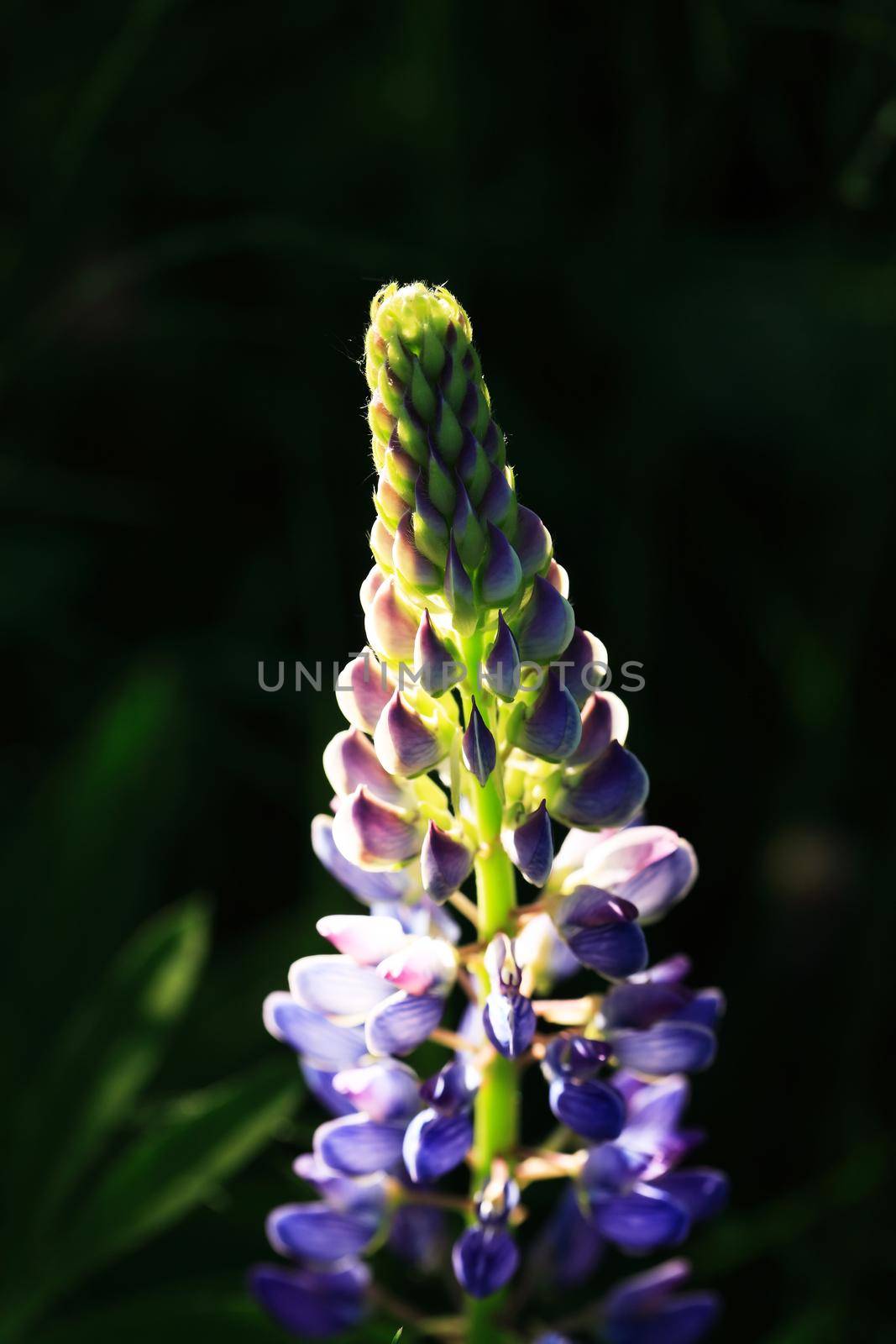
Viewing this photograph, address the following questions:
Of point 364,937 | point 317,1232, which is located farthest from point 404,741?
point 317,1232

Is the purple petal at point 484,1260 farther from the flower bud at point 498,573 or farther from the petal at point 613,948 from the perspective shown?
the flower bud at point 498,573

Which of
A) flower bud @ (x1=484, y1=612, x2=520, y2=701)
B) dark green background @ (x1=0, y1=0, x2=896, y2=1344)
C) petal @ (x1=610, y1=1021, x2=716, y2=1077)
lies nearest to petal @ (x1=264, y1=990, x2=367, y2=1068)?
petal @ (x1=610, y1=1021, x2=716, y2=1077)

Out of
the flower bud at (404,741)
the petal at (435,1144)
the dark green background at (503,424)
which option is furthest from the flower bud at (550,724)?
the dark green background at (503,424)

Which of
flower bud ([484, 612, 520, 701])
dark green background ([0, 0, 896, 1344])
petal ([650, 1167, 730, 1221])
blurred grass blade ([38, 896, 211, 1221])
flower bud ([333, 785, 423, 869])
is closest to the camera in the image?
flower bud ([484, 612, 520, 701])

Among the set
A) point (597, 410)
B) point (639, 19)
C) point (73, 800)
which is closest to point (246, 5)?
point (639, 19)

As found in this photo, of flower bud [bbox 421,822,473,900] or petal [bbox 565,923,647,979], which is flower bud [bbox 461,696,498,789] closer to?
flower bud [bbox 421,822,473,900]

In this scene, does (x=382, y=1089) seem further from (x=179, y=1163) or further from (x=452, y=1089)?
(x=179, y=1163)
